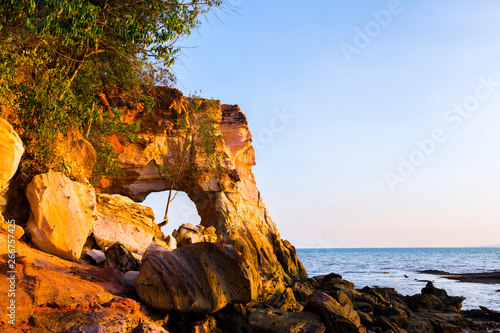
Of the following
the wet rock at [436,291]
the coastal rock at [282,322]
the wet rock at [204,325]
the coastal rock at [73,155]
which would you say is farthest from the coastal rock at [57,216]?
the wet rock at [436,291]

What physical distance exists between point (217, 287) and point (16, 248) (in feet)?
16.0

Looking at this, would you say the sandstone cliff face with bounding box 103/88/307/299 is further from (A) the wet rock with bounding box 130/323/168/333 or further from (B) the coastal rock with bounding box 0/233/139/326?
(A) the wet rock with bounding box 130/323/168/333

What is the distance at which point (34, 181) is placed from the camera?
10430 millimetres

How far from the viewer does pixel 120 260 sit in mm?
9984

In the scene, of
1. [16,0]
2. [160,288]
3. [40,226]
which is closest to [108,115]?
[40,226]

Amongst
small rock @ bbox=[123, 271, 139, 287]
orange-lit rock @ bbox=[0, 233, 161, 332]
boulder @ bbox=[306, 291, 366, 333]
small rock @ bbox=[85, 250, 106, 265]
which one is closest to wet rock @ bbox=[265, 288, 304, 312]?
boulder @ bbox=[306, 291, 366, 333]

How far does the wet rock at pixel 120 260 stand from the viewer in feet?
32.4

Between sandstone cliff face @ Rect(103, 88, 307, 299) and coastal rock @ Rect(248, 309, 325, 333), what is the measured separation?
1585 cm

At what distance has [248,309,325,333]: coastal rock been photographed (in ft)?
27.4

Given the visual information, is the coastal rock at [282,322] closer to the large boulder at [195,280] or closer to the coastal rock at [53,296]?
the large boulder at [195,280]

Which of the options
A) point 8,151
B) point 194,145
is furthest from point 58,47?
point 194,145

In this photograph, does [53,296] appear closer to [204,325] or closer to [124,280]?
[124,280]

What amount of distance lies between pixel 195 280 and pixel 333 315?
3889 mm

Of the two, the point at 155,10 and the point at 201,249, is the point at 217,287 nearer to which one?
the point at 201,249
